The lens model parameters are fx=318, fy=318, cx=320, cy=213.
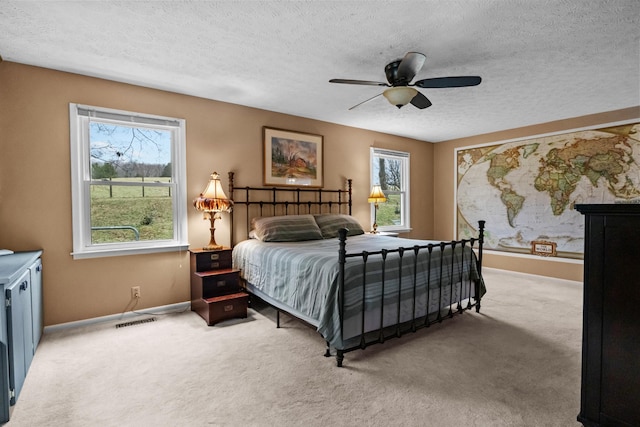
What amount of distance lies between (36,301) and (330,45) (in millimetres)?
3223

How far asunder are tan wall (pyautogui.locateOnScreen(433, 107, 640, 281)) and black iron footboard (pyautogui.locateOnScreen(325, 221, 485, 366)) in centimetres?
228

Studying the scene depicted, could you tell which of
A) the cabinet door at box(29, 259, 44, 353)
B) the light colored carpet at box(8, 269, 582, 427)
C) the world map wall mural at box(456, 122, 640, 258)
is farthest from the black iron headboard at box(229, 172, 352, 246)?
the world map wall mural at box(456, 122, 640, 258)

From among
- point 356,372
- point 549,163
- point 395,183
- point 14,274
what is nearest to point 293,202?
point 395,183

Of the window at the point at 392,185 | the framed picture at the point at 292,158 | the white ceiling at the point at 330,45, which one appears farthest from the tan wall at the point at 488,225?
the framed picture at the point at 292,158

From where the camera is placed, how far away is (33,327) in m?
2.50

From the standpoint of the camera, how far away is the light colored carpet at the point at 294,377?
1856 mm

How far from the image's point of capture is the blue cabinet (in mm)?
1799

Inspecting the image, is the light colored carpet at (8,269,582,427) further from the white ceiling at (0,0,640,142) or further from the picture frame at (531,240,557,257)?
the white ceiling at (0,0,640,142)

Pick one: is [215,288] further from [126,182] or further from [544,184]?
[544,184]

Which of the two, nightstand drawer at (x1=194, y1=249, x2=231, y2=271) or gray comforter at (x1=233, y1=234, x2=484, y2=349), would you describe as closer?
gray comforter at (x1=233, y1=234, x2=484, y2=349)

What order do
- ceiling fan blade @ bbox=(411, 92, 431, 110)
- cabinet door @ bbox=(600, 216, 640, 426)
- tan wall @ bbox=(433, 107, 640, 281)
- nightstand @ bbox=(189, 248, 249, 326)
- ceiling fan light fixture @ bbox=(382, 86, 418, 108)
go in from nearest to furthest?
cabinet door @ bbox=(600, 216, 640, 426), ceiling fan light fixture @ bbox=(382, 86, 418, 108), ceiling fan blade @ bbox=(411, 92, 431, 110), nightstand @ bbox=(189, 248, 249, 326), tan wall @ bbox=(433, 107, 640, 281)

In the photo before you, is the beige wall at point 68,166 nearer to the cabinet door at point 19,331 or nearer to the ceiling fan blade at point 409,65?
the cabinet door at point 19,331

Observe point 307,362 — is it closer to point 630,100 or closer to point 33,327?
point 33,327

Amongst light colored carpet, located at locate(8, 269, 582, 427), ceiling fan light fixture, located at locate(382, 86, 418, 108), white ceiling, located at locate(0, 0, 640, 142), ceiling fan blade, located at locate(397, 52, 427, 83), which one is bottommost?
light colored carpet, located at locate(8, 269, 582, 427)
